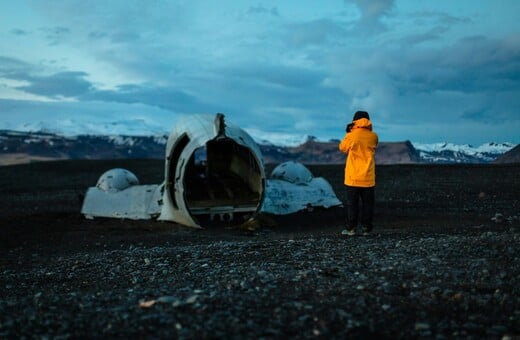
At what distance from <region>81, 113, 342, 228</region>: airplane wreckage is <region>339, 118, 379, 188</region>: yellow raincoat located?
4426mm

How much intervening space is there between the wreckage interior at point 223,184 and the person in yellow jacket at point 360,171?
4459 mm

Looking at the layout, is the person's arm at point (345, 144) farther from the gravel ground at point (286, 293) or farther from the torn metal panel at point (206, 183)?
the torn metal panel at point (206, 183)

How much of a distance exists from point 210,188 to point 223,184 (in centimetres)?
52

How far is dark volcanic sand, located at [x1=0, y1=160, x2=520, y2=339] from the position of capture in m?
4.21

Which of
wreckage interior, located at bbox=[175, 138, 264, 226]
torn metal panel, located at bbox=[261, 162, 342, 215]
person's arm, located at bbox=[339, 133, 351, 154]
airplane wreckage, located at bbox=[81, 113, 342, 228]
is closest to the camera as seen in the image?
person's arm, located at bbox=[339, 133, 351, 154]

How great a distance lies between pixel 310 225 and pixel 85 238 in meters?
5.50

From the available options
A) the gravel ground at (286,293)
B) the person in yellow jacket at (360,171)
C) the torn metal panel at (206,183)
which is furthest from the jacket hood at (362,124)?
the torn metal panel at (206,183)

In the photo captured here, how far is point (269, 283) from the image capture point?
220 inches

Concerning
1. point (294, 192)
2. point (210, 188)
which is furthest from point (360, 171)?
point (210, 188)

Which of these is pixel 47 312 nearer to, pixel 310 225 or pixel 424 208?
pixel 310 225

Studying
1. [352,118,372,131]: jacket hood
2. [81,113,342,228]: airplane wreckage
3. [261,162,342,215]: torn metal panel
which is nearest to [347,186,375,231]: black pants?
[352,118,372,131]: jacket hood

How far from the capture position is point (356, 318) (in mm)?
4277

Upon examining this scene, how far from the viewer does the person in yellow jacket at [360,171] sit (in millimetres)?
10219

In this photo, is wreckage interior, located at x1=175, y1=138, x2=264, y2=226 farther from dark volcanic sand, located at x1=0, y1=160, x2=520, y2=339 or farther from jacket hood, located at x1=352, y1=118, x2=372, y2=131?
jacket hood, located at x1=352, y1=118, x2=372, y2=131
